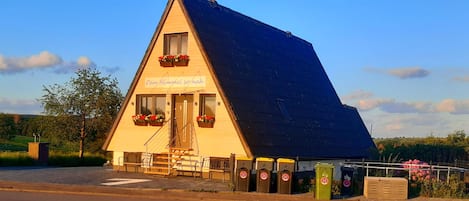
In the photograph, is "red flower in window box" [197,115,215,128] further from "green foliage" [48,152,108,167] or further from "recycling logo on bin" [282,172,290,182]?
"green foliage" [48,152,108,167]

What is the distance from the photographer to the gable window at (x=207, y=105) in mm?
27031

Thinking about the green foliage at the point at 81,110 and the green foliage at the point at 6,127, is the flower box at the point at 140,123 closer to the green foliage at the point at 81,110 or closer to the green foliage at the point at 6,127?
the green foliage at the point at 81,110

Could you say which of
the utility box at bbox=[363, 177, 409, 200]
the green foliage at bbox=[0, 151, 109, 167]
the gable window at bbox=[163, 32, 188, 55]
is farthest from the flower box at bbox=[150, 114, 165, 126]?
the utility box at bbox=[363, 177, 409, 200]

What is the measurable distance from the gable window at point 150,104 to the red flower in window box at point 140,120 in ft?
1.40

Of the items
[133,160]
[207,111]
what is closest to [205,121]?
[207,111]

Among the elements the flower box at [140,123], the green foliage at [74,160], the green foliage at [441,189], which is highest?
the flower box at [140,123]

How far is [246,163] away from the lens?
20.9m

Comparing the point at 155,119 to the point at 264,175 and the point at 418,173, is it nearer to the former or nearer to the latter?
the point at 264,175

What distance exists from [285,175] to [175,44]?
1028cm

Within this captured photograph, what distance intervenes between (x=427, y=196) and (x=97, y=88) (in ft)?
81.8

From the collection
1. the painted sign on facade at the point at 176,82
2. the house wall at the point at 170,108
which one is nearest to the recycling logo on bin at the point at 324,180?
the house wall at the point at 170,108

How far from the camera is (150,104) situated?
2888 centimetres

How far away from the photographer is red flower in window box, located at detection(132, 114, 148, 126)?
2838 cm

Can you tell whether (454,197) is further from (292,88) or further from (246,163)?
(292,88)
